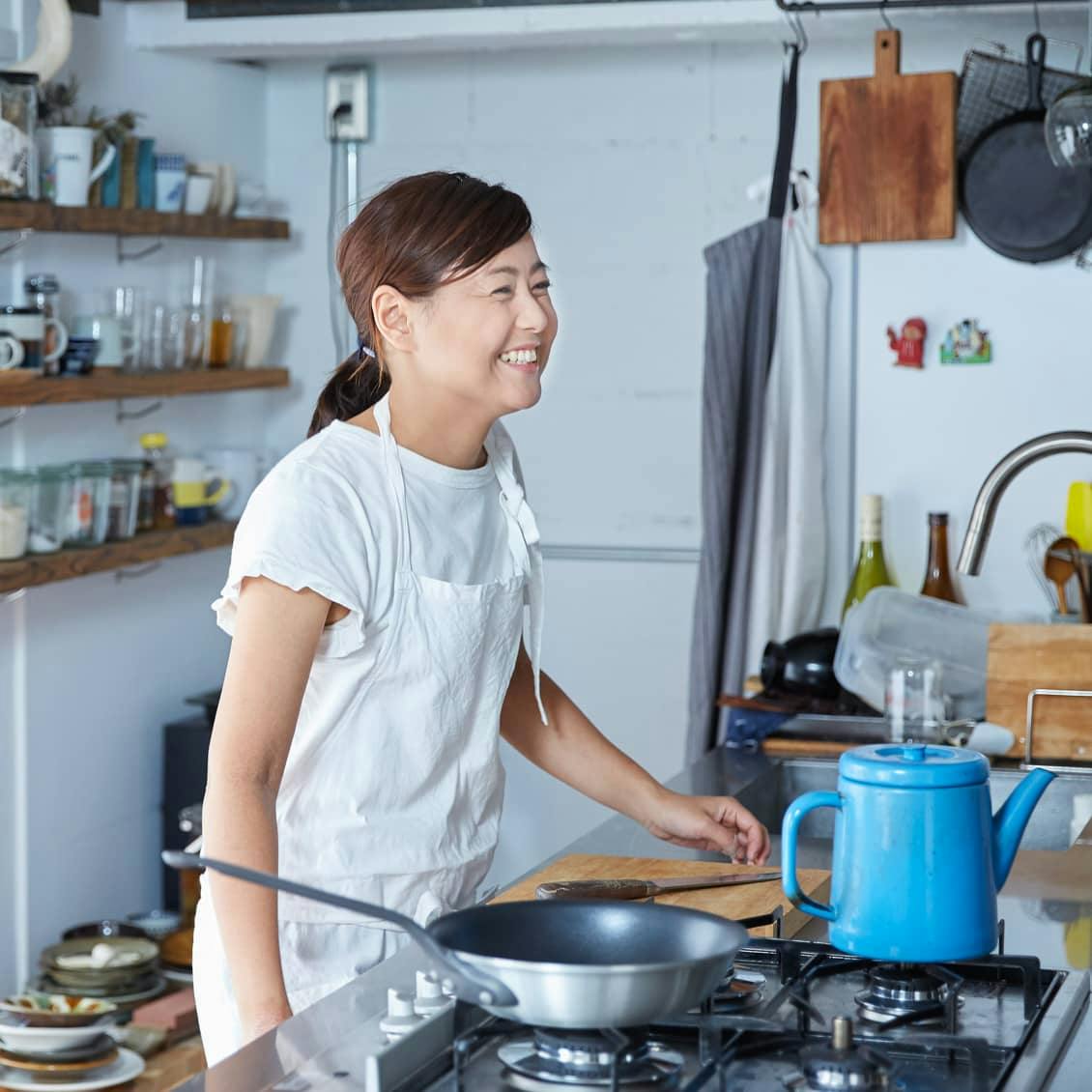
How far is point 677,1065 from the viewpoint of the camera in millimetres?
984

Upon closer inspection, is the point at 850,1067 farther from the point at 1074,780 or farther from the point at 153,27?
the point at 153,27

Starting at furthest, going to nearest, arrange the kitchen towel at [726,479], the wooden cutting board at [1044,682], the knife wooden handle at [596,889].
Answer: the kitchen towel at [726,479] < the wooden cutting board at [1044,682] < the knife wooden handle at [596,889]

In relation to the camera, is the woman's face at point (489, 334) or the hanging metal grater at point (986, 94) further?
the hanging metal grater at point (986, 94)

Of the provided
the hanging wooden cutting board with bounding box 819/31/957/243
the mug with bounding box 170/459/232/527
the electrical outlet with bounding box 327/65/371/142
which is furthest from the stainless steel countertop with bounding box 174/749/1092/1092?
the electrical outlet with bounding box 327/65/371/142

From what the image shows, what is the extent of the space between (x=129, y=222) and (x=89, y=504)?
546 mm

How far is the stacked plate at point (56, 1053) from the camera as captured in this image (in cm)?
278

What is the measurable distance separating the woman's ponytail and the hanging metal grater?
5.64 ft

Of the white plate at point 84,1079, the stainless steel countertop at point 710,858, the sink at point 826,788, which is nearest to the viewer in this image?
the stainless steel countertop at point 710,858

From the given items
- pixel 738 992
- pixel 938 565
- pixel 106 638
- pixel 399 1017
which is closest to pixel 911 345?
pixel 938 565

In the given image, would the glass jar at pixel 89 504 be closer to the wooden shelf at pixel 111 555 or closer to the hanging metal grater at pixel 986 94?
the wooden shelf at pixel 111 555

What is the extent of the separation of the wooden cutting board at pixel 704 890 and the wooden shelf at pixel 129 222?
1822 mm

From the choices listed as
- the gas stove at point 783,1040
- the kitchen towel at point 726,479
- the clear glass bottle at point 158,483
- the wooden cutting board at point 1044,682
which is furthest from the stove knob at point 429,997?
the clear glass bottle at point 158,483

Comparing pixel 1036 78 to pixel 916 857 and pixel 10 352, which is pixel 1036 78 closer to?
pixel 10 352

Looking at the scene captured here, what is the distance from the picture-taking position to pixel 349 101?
12.8ft
